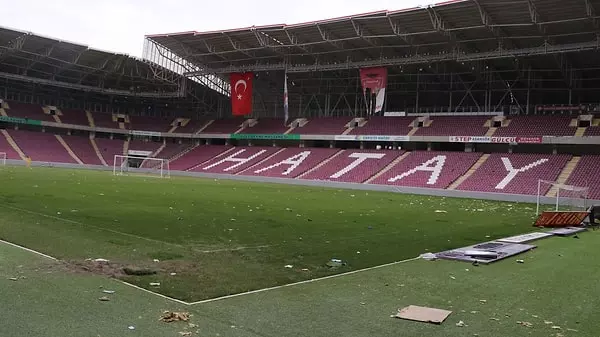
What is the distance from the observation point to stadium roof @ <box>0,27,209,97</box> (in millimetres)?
53469

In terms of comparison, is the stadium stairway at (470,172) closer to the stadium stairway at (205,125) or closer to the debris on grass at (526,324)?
the debris on grass at (526,324)

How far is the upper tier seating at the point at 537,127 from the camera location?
4472 centimetres

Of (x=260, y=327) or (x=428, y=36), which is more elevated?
(x=428, y=36)

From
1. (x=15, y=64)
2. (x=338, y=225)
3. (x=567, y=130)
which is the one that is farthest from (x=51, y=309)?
(x=15, y=64)

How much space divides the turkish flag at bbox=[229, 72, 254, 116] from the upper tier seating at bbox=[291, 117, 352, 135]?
8.54m

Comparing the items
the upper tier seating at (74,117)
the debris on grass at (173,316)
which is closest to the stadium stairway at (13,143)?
the upper tier seating at (74,117)

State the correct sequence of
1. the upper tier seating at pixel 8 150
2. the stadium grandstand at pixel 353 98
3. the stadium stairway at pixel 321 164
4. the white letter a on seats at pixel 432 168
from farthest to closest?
the upper tier seating at pixel 8 150
the stadium stairway at pixel 321 164
the white letter a on seats at pixel 432 168
the stadium grandstand at pixel 353 98

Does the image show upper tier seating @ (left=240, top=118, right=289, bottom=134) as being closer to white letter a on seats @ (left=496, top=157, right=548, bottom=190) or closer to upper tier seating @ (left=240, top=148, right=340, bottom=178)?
upper tier seating @ (left=240, top=148, right=340, bottom=178)

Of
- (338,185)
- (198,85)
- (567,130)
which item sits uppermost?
(198,85)

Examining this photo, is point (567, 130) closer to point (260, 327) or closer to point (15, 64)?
point (260, 327)

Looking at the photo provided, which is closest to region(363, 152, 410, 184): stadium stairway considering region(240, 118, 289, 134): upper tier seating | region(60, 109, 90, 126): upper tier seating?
region(240, 118, 289, 134): upper tier seating

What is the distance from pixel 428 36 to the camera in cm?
4312

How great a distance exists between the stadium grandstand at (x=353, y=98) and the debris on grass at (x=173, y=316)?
3460cm

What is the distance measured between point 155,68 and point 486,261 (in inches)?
2182
